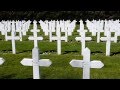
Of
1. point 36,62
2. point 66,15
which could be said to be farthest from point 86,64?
point 66,15

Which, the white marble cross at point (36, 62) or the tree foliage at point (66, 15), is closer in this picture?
the white marble cross at point (36, 62)

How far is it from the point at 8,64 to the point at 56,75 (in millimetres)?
2560

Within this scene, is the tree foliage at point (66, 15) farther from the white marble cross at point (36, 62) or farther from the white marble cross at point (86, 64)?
the white marble cross at point (86, 64)

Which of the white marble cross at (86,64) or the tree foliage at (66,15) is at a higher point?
the tree foliage at (66,15)

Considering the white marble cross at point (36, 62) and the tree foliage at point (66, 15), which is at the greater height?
the tree foliage at point (66, 15)

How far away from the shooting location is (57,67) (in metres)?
8.79

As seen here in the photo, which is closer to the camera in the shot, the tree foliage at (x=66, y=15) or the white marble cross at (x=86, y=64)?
→ the white marble cross at (x=86, y=64)

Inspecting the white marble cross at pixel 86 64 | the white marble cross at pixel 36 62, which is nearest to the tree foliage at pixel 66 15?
the white marble cross at pixel 36 62

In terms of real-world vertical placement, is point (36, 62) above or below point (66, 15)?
below

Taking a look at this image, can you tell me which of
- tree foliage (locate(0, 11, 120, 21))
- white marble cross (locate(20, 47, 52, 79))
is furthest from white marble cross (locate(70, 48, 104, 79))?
tree foliage (locate(0, 11, 120, 21))

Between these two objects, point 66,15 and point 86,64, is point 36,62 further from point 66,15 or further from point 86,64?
point 66,15
